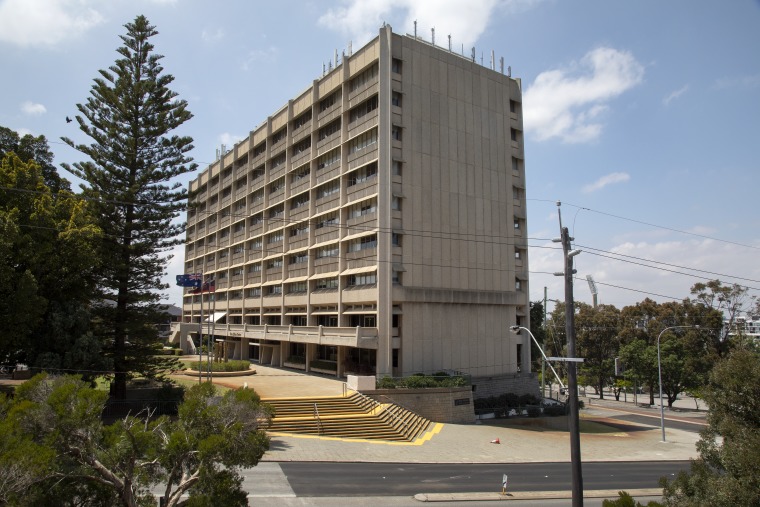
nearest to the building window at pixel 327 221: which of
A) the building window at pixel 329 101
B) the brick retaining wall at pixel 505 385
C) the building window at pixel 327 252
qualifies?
the building window at pixel 327 252

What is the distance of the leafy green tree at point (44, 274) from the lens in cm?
2495

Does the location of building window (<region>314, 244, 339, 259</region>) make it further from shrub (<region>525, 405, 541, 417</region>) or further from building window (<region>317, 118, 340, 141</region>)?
shrub (<region>525, 405, 541, 417</region>)

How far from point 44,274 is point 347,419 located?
18432 mm

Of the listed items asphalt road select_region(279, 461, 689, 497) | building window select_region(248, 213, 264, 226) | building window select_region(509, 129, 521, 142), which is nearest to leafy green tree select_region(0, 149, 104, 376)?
asphalt road select_region(279, 461, 689, 497)

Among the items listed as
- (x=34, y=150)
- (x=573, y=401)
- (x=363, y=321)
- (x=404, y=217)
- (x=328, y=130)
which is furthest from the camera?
(x=328, y=130)

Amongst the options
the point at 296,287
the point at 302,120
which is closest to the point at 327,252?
the point at 296,287

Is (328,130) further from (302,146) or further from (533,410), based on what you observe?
(533,410)

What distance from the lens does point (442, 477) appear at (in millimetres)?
22828

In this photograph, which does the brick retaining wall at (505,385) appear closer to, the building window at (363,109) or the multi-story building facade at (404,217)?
the multi-story building facade at (404,217)

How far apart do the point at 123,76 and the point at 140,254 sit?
11.2 meters

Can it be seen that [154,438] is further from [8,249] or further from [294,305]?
[294,305]

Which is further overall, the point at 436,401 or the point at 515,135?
the point at 515,135

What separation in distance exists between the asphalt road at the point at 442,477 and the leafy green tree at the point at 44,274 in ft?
46.4

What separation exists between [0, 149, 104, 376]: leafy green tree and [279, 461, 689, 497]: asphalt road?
14138mm
